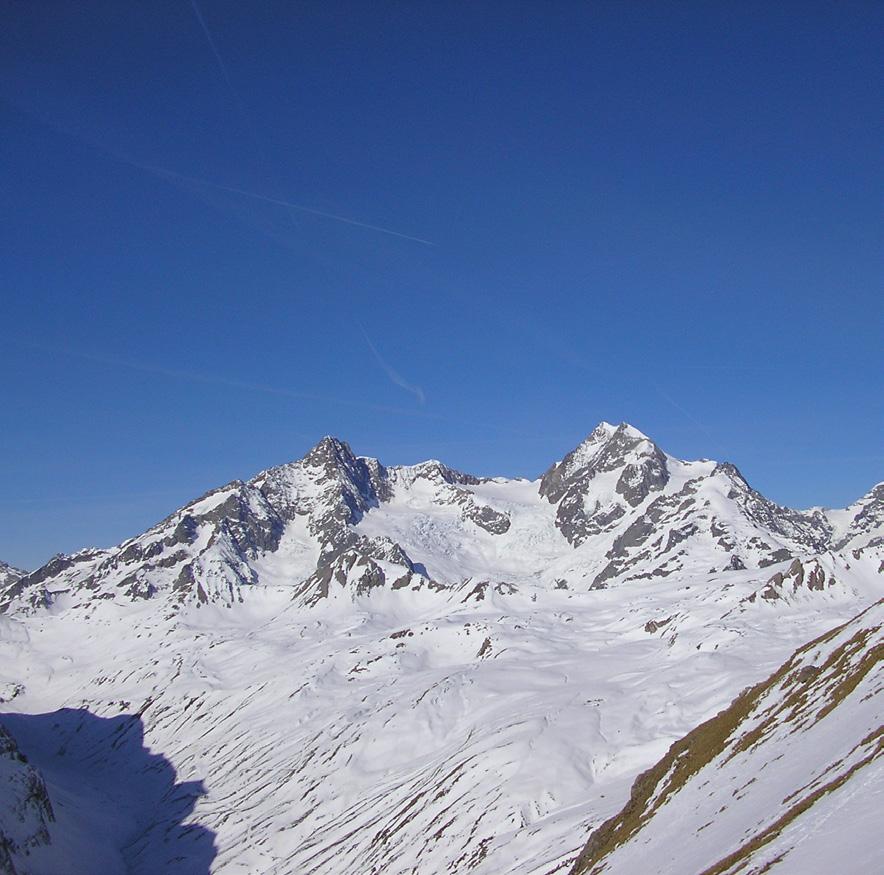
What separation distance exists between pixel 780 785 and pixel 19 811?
165 meters

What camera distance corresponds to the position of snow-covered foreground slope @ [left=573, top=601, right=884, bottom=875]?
2802 centimetres

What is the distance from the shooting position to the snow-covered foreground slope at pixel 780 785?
28.0m

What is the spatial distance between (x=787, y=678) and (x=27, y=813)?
522ft

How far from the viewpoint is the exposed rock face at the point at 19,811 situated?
463 feet

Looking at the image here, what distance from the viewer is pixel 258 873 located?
173500mm

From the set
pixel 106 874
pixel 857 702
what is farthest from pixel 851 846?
pixel 106 874

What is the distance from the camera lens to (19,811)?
156625mm

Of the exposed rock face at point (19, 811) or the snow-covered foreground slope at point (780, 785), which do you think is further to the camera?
the exposed rock face at point (19, 811)

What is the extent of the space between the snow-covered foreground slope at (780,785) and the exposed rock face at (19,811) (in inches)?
4885

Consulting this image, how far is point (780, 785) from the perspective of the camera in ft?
131

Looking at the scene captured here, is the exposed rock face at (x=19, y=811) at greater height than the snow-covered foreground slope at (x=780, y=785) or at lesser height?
greater

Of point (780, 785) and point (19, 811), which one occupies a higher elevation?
point (19, 811)

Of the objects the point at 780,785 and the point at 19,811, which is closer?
the point at 780,785

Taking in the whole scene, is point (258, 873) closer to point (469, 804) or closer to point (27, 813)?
point (27, 813)
